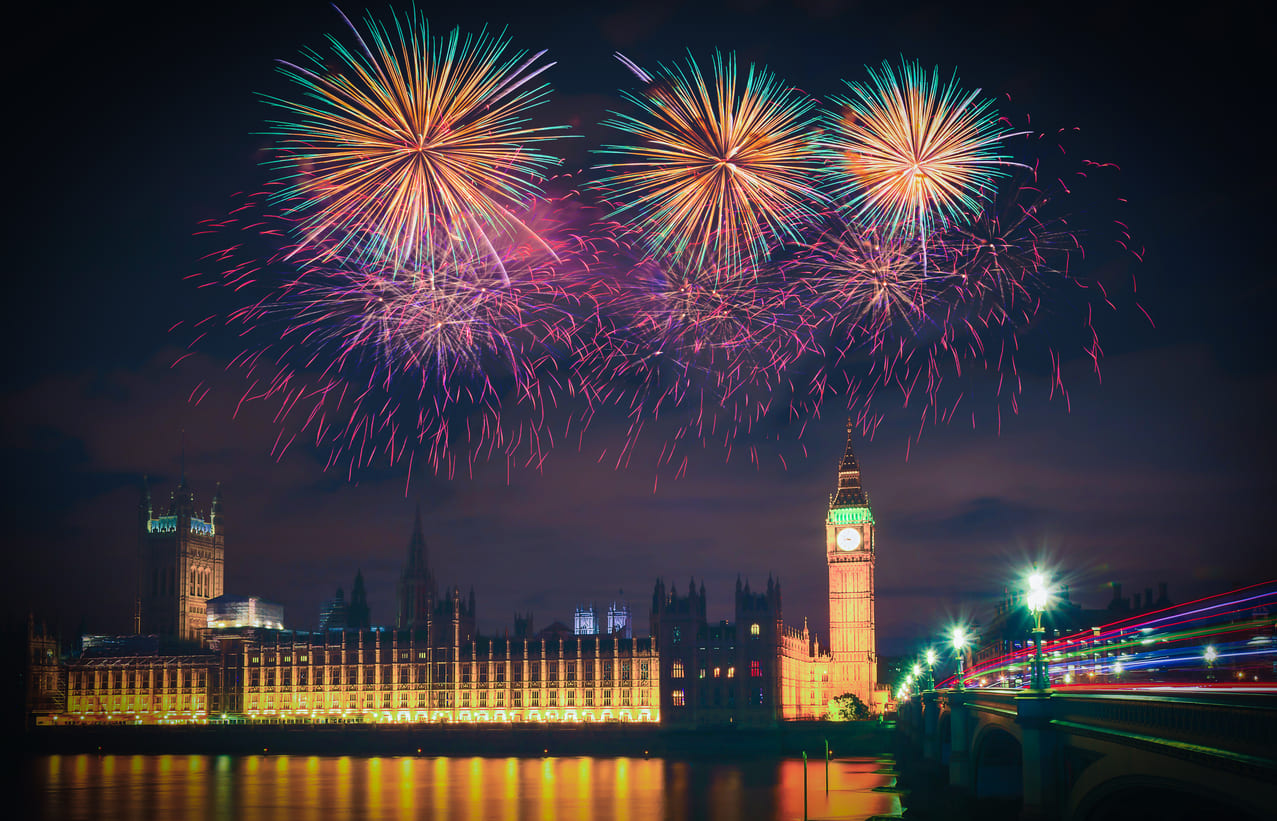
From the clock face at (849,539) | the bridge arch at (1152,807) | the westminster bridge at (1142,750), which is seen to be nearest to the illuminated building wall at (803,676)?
the clock face at (849,539)

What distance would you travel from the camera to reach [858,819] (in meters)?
54.5

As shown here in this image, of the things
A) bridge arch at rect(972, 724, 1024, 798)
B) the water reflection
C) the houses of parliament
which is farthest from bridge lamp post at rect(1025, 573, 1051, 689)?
the houses of parliament

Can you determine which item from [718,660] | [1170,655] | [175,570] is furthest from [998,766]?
[175,570]

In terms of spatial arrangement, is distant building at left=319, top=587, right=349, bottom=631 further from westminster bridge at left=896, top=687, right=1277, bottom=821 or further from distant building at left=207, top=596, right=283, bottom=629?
westminster bridge at left=896, top=687, right=1277, bottom=821

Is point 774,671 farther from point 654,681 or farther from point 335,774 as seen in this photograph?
point 335,774

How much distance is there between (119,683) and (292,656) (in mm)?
22706

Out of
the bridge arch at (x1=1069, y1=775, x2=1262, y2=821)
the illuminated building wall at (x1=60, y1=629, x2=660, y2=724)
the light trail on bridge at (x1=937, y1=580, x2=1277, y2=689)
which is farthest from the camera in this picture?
the illuminated building wall at (x1=60, y1=629, x2=660, y2=724)

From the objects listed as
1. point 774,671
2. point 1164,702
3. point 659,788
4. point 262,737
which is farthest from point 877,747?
point 1164,702

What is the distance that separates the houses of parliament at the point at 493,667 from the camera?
11462cm

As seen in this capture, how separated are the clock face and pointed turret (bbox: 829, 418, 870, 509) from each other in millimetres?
3190

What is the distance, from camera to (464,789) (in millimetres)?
73000

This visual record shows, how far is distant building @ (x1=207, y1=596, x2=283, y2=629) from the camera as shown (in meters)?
160

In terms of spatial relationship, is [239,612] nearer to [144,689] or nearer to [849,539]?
[144,689]

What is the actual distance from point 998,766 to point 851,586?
222 ft
